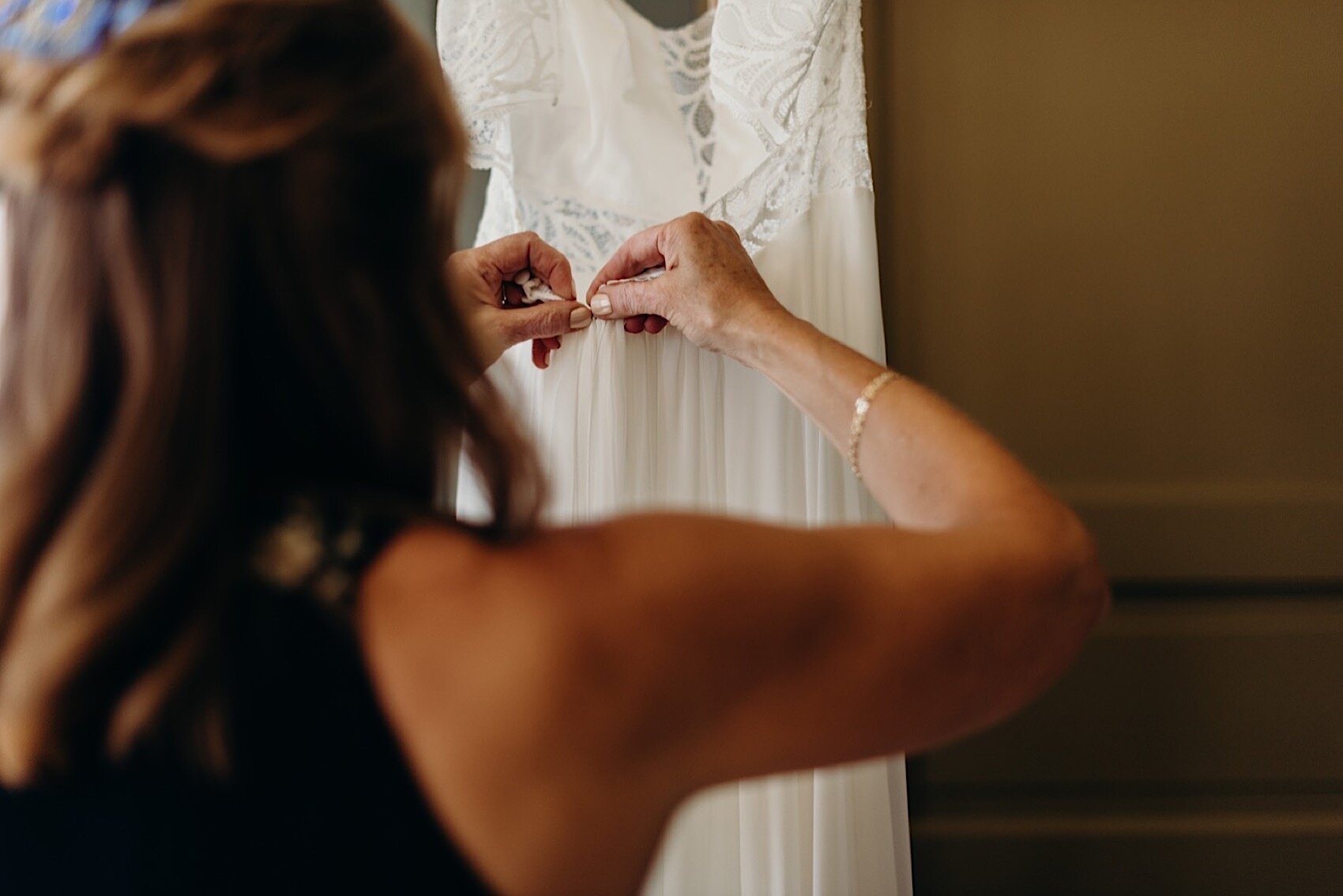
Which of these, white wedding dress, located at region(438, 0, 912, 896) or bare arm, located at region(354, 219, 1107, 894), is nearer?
bare arm, located at region(354, 219, 1107, 894)

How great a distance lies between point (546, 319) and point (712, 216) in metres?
0.17

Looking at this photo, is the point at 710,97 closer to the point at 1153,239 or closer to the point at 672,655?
the point at 1153,239

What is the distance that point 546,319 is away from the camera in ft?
3.02

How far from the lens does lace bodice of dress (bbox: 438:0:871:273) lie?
86 centimetres

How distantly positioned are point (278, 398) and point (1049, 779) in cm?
80

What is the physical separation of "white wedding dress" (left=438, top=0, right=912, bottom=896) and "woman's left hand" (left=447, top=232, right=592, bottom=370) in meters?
0.03

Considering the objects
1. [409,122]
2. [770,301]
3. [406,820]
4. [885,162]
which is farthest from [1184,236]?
[406,820]

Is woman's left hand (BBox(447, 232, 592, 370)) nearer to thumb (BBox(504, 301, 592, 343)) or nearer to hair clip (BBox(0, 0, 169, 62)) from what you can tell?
thumb (BBox(504, 301, 592, 343))

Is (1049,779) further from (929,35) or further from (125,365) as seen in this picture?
(125,365)

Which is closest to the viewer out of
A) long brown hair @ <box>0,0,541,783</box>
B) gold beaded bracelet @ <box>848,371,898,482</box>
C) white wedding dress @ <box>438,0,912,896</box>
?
long brown hair @ <box>0,0,541,783</box>

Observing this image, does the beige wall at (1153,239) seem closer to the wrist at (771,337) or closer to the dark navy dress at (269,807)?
the wrist at (771,337)

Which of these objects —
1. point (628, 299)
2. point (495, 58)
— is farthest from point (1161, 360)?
point (495, 58)

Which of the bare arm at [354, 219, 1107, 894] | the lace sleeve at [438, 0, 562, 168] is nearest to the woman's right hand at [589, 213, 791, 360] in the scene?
the lace sleeve at [438, 0, 562, 168]

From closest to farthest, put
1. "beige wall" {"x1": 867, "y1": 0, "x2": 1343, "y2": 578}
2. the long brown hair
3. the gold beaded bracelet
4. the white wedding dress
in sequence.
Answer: the long brown hair
the gold beaded bracelet
the white wedding dress
"beige wall" {"x1": 867, "y1": 0, "x2": 1343, "y2": 578}
